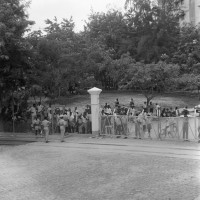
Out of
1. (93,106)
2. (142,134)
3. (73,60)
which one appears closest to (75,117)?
(93,106)

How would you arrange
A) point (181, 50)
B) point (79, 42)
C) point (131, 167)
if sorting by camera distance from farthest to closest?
point (181, 50) → point (79, 42) → point (131, 167)

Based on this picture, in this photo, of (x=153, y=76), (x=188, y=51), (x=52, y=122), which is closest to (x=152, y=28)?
(x=188, y=51)

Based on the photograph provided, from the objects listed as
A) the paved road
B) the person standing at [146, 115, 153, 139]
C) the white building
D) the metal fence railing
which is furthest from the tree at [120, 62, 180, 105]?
the white building

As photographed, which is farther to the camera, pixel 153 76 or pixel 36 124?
pixel 153 76

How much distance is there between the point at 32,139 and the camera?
69.9 feet

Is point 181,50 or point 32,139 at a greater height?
point 181,50

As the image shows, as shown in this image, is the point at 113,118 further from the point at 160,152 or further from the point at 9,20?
the point at 9,20

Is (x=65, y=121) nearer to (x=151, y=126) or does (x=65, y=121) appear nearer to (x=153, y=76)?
(x=151, y=126)

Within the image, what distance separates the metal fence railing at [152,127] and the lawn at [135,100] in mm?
13183

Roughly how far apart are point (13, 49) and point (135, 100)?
1721 centimetres

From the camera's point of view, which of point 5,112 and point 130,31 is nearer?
point 5,112

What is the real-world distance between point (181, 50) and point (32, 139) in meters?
28.5

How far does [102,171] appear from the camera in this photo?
12727 mm

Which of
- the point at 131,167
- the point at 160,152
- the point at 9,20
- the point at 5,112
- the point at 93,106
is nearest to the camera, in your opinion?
the point at 131,167
